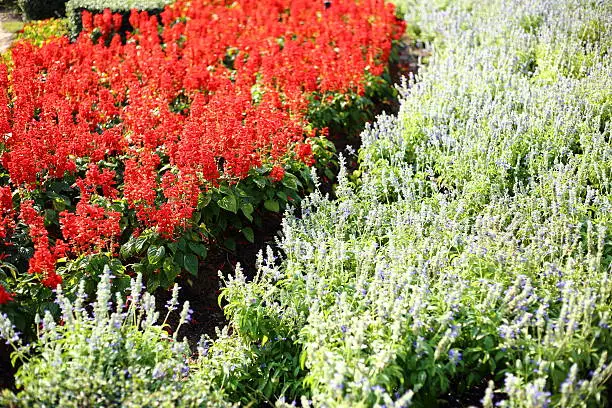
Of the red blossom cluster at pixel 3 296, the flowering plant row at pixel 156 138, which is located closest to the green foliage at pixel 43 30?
the flowering plant row at pixel 156 138

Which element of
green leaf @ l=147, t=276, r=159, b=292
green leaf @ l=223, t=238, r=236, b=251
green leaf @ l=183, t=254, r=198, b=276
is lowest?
green leaf @ l=223, t=238, r=236, b=251

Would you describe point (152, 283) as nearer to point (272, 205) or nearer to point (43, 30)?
point (272, 205)

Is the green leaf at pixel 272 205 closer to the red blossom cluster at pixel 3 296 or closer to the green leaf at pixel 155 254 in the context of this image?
the green leaf at pixel 155 254

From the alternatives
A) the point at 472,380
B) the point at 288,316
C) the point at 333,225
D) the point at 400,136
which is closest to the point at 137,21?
the point at 400,136

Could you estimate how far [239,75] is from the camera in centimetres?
783

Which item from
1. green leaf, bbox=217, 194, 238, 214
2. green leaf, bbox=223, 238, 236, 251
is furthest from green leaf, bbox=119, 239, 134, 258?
green leaf, bbox=223, 238, 236, 251

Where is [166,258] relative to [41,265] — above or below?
below

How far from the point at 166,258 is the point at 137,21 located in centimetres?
561

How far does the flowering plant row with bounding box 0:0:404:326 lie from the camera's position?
5094 mm

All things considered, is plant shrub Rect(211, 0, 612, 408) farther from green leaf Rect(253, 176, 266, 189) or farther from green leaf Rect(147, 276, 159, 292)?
green leaf Rect(147, 276, 159, 292)

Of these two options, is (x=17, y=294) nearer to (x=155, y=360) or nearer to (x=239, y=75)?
(x=155, y=360)

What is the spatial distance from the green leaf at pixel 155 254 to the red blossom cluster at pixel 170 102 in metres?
0.15

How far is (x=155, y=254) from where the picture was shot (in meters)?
5.13

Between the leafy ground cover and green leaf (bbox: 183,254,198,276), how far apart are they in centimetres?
38
